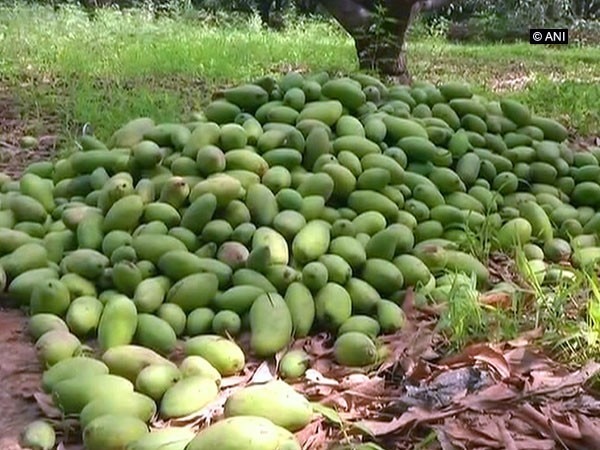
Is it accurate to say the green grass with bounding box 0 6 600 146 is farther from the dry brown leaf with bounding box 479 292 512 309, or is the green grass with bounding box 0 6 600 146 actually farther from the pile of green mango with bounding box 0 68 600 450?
the dry brown leaf with bounding box 479 292 512 309

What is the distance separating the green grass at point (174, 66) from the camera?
177 inches

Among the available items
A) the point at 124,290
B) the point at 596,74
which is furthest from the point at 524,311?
the point at 596,74

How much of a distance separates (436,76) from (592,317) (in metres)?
5.15

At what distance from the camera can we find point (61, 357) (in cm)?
181

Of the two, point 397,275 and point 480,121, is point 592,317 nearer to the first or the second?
point 397,275

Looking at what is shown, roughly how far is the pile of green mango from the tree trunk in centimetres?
299

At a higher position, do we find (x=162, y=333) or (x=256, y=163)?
(x=256, y=163)

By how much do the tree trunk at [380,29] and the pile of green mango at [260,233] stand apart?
2.99 m

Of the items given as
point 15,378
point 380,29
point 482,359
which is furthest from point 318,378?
point 380,29

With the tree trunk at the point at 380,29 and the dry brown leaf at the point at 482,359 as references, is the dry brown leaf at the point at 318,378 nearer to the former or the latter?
the dry brown leaf at the point at 482,359

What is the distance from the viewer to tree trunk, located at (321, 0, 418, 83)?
5934 millimetres

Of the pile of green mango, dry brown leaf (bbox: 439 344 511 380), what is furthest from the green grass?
dry brown leaf (bbox: 439 344 511 380)

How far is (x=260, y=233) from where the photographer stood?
215 centimetres

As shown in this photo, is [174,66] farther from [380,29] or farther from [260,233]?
[260,233]
